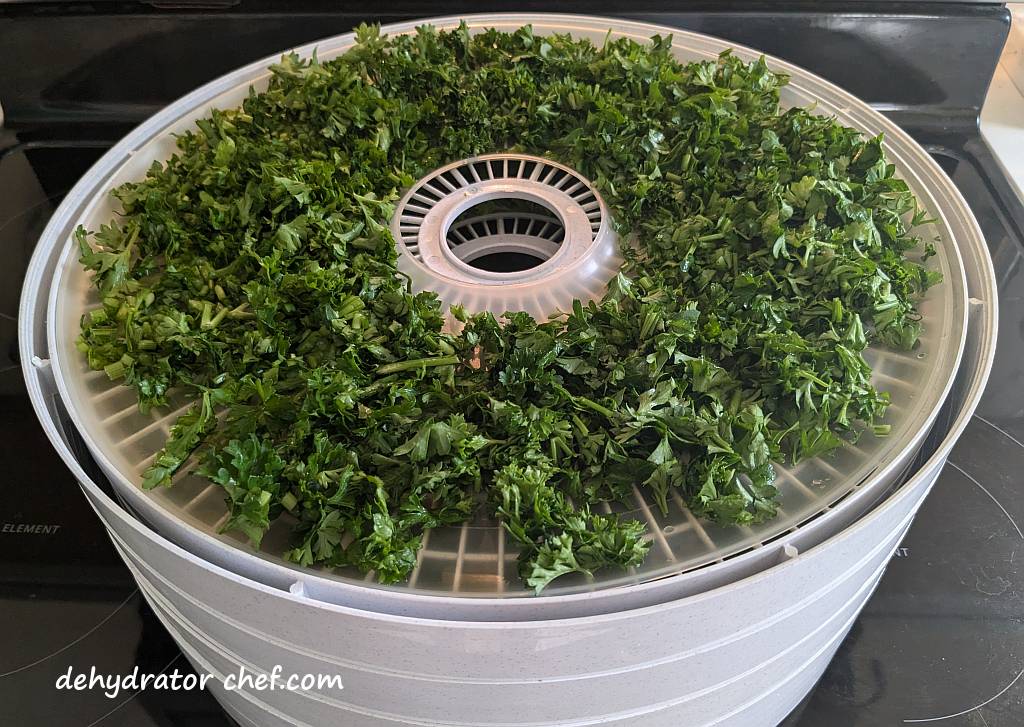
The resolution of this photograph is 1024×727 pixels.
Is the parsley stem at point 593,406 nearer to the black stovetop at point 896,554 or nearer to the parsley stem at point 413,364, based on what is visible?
the parsley stem at point 413,364

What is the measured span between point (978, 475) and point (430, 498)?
1.00 metres

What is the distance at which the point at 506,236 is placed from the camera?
142cm

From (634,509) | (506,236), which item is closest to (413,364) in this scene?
(634,509)

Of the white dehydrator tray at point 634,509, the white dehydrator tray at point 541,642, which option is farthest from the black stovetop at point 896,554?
the white dehydrator tray at point 634,509

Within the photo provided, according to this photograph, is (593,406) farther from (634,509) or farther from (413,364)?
(413,364)

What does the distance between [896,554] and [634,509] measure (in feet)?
2.00

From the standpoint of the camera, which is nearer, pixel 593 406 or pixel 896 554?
pixel 593 406

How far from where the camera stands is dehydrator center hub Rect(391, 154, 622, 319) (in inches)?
47.3

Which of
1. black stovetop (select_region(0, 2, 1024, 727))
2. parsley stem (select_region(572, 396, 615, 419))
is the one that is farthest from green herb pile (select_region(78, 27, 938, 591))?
black stovetop (select_region(0, 2, 1024, 727))

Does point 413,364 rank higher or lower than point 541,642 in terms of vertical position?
higher

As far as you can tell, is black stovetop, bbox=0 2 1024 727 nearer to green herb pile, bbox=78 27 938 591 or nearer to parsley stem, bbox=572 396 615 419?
green herb pile, bbox=78 27 938 591

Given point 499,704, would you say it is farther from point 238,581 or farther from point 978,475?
point 978,475

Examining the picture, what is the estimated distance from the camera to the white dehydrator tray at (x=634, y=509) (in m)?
0.84

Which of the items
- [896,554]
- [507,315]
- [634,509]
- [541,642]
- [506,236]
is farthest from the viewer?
[506,236]
